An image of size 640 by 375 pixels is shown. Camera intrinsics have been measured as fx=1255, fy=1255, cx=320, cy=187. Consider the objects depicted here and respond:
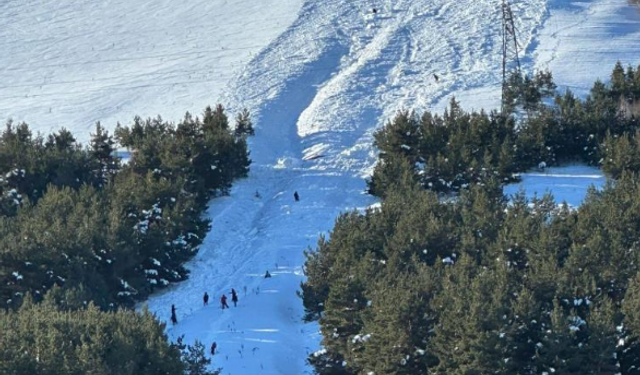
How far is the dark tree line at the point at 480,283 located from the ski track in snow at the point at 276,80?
11.0ft

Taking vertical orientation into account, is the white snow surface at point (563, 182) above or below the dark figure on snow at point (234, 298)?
above

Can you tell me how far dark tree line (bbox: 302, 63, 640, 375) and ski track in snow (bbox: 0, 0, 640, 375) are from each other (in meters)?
3.35

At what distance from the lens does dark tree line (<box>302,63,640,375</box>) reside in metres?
30.2

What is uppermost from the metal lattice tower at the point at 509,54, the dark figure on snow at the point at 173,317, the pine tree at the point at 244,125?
the metal lattice tower at the point at 509,54

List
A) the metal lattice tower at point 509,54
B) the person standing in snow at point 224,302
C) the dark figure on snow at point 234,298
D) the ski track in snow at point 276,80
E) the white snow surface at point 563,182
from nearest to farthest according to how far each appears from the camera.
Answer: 1. the person standing in snow at point 224,302
2. the dark figure on snow at point 234,298
3. the ski track in snow at point 276,80
4. the white snow surface at point 563,182
5. the metal lattice tower at point 509,54

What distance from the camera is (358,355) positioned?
1303 inches

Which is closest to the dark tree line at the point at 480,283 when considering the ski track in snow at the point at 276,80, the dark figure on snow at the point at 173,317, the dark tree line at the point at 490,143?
the dark tree line at the point at 490,143

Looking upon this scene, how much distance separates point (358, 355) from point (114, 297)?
10211 mm

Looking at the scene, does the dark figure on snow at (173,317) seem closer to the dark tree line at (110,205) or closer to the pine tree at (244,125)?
the dark tree line at (110,205)

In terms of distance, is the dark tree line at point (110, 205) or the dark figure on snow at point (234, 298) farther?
the dark figure on snow at point (234, 298)

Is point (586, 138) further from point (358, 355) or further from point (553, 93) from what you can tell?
point (358, 355)

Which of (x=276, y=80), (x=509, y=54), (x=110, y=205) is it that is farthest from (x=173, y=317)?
(x=509, y=54)

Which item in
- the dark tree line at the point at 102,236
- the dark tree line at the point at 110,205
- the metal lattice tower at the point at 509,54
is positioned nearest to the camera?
the dark tree line at the point at 102,236

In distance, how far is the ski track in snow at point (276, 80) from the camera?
42.9 metres
